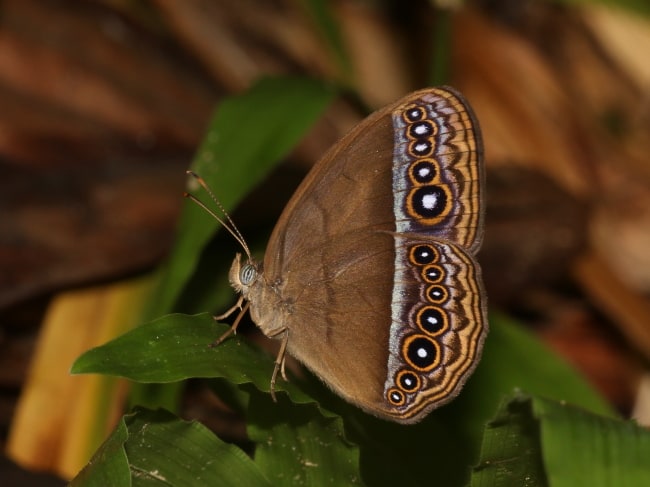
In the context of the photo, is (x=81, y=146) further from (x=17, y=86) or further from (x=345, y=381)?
(x=345, y=381)

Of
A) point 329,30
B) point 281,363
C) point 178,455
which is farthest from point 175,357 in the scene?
point 329,30

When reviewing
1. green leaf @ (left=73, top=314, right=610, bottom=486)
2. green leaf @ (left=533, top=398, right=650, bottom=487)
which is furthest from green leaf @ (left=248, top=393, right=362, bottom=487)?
green leaf @ (left=533, top=398, right=650, bottom=487)

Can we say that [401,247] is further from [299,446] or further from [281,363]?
[299,446]

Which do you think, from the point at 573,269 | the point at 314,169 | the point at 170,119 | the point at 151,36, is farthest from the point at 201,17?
the point at 314,169

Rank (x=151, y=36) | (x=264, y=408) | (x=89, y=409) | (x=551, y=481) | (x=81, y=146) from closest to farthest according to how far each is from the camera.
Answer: (x=551, y=481), (x=264, y=408), (x=89, y=409), (x=81, y=146), (x=151, y=36)

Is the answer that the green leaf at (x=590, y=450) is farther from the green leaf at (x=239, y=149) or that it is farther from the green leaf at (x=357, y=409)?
the green leaf at (x=239, y=149)
